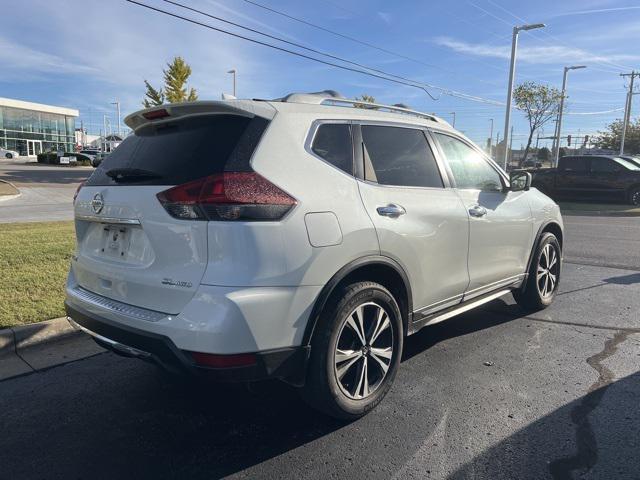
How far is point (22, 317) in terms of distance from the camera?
178 inches

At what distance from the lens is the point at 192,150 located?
9.23ft

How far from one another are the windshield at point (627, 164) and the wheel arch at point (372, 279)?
17.8 metres

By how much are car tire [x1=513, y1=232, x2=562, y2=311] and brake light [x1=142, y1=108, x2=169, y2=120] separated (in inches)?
148

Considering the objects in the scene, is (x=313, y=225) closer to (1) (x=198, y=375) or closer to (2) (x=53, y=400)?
(1) (x=198, y=375)

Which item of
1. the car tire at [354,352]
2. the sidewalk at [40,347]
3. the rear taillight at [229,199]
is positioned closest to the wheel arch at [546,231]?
the car tire at [354,352]

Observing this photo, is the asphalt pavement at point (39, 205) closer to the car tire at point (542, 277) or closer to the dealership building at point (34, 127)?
the car tire at point (542, 277)

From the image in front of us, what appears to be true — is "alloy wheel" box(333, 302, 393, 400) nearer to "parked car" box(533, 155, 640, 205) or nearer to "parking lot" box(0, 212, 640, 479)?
"parking lot" box(0, 212, 640, 479)

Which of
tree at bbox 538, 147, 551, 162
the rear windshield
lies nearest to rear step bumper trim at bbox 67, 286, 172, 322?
the rear windshield

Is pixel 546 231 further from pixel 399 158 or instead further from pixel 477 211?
pixel 399 158

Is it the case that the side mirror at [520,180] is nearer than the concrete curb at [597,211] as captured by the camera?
Yes

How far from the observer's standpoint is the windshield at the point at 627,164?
58.5 ft

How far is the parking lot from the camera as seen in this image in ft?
8.86

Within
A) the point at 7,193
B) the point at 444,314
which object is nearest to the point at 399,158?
the point at 444,314

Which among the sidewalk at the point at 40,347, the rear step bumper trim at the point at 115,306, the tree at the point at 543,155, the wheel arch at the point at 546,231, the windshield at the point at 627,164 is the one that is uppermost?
the tree at the point at 543,155
